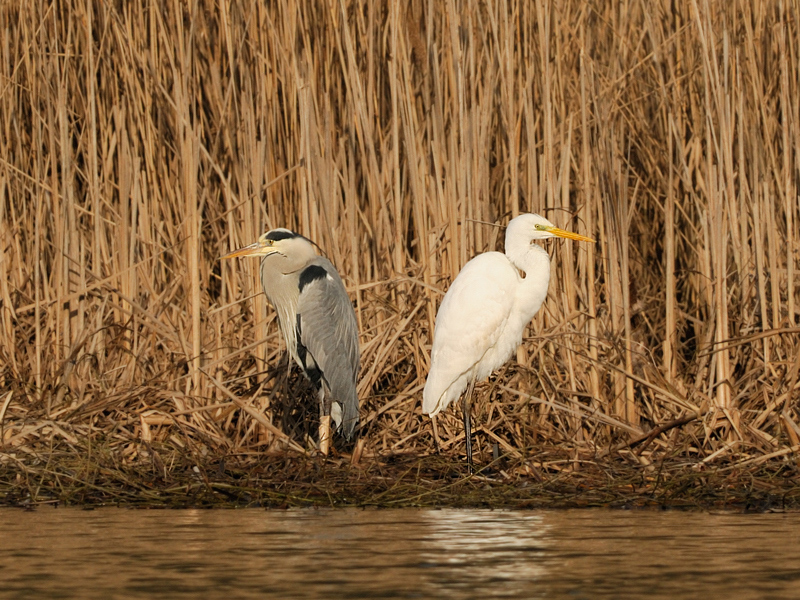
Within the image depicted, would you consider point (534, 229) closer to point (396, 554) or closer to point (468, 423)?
point (468, 423)

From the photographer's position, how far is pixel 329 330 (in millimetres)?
5340

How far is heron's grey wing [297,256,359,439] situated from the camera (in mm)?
5234

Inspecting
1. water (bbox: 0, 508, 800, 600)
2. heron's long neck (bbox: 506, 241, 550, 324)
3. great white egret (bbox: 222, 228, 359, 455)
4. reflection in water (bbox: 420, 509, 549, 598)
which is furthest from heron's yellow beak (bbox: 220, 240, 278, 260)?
reflection in water (bbox: 420, 509, 549, 598)

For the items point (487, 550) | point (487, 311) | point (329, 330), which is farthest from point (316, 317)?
point (487, 550)

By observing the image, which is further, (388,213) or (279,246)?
(388,213)

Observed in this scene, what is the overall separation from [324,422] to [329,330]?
16.0 inches

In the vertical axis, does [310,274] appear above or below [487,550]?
above

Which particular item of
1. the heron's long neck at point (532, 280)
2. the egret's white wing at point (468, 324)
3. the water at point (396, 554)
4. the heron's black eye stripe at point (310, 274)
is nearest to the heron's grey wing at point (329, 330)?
the heron's black eye stripe at point (310, 274)

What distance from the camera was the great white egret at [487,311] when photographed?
5.02 m

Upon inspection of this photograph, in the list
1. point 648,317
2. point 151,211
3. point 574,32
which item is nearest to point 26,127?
point 151,211

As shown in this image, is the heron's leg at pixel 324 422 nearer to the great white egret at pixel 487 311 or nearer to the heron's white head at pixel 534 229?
the great white egret at pixel 487 311

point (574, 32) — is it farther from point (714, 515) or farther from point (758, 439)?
point (714, 515)

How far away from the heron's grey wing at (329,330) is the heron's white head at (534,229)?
31.5 inches

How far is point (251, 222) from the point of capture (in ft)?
18.4
